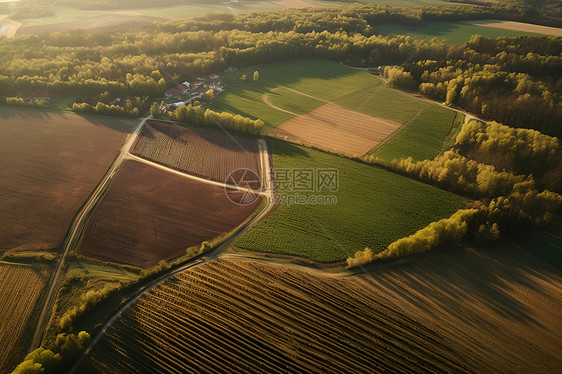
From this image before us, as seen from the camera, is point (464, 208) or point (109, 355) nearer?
point (109, 355)

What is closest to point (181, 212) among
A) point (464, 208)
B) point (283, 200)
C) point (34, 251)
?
point (283, 200)

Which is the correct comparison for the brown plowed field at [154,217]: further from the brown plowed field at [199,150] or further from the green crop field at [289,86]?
the green crop field at [289,86]

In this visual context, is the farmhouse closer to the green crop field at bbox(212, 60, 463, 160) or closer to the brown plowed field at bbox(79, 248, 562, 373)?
the green crop field at bbox(212, 60, 463, 160)

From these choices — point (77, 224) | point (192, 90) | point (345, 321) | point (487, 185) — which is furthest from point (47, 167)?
point (487, 185)

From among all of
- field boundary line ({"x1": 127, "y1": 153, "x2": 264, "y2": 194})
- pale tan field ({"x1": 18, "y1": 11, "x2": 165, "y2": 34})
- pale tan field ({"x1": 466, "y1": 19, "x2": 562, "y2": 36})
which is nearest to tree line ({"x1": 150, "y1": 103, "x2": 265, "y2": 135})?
field boundary line ({"x1": 127, "y1": 153, "x2": 264, "y2": 194})

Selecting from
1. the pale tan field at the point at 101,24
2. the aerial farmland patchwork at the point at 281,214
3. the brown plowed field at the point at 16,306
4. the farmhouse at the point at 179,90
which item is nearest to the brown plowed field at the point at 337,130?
the aerial farmland patchwork at the point at 281,214

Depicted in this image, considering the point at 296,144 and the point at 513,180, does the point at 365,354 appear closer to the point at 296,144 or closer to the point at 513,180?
the point at 513,180
